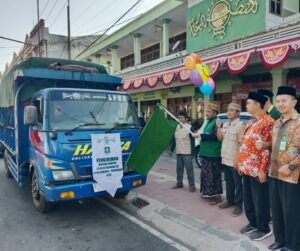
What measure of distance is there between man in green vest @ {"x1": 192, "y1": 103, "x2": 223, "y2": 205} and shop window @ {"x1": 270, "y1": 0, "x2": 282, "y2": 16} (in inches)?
301

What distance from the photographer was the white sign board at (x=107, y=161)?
4379mm

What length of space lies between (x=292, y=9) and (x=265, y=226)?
36.9 ft

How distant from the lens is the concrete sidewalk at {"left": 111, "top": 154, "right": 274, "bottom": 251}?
3682mm

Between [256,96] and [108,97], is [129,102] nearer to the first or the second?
[108,97]

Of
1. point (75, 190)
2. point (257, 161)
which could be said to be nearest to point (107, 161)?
point (75, 190)

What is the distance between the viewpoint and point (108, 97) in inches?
198

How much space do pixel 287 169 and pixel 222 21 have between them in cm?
994

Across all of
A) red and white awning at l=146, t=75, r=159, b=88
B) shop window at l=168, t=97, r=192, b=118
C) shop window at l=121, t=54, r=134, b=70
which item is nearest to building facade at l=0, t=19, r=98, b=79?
shop window at l=121, t=54, r=134, b=70

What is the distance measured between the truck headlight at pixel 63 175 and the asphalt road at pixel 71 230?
0.79m

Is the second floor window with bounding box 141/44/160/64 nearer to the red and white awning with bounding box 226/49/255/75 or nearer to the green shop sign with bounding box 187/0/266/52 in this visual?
the green shop sign with bounding box 187/0/266/52

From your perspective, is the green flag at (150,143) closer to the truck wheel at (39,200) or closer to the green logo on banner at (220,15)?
the truck wheel at (39,200)

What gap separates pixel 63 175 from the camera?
4164 mm

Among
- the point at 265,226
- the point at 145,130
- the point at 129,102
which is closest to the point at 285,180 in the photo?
the point at 265,226

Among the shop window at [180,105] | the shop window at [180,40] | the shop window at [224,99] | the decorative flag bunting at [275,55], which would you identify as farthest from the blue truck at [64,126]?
the shop window at [180,40]
